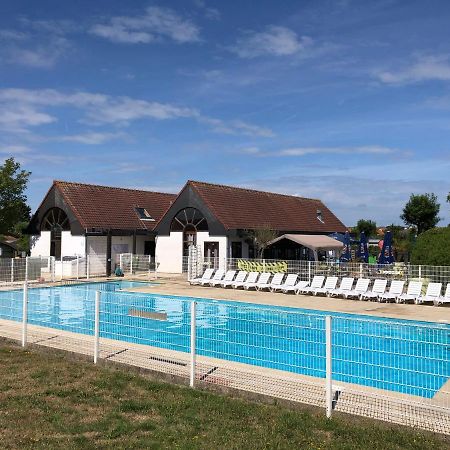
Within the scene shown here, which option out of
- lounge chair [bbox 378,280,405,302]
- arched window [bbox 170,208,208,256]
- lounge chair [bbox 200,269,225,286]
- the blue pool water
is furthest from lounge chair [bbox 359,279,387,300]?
arched window [bbox 170,208,208,256]

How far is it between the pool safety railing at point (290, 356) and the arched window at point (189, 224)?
22.6 m

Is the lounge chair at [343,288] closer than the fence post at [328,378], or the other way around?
the fence post at [328,378]

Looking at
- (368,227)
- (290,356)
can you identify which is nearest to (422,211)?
(368,227)

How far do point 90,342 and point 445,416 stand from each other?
7.30m

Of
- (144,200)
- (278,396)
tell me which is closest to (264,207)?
(144,200)

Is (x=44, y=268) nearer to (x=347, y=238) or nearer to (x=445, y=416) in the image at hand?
(x=347, y=238)

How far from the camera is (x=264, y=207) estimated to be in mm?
39344

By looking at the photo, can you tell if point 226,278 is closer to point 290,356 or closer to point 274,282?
point 274,282

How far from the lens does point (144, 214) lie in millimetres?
40656

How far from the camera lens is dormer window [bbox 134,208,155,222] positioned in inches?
1579

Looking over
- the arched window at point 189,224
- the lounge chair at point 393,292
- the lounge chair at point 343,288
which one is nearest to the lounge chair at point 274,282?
the lounge chair at point 343,288

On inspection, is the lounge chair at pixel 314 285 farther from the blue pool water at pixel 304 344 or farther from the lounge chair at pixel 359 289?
the blue pool water at pixel 304 344

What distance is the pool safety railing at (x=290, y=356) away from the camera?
23.0ft

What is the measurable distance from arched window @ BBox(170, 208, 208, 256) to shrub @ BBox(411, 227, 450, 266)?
14815mm
